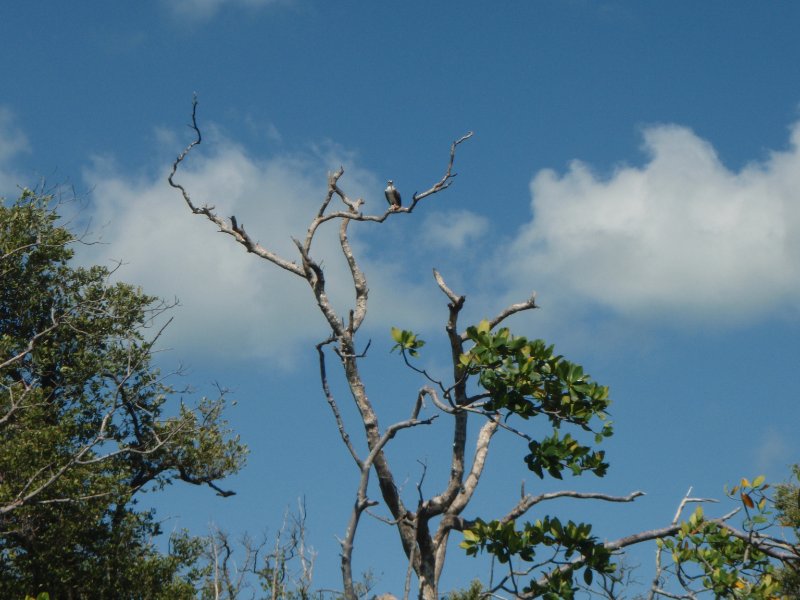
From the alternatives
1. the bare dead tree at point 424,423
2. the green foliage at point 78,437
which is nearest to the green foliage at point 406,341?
the bare dead tree at point 424,423

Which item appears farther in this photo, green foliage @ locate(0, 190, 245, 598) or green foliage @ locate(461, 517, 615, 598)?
green foliage @ locate(0, 190, 245, 598)

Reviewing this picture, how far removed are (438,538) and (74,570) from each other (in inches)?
367

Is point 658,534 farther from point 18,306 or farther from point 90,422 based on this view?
point 18,306

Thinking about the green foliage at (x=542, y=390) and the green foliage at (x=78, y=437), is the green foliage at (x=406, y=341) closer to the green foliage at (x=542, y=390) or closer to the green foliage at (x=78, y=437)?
the green foliage at (x=542, y=390)

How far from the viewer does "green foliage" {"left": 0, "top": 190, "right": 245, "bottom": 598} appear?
17906 millimetres

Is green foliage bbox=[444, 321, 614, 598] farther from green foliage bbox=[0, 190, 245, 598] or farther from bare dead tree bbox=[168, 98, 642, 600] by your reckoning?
green foliage bbox=[0, 190, 245, 598]

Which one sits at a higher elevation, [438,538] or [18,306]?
[18,306]

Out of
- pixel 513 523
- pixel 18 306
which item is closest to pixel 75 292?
pixel 18 306

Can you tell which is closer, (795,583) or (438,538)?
(438,538)

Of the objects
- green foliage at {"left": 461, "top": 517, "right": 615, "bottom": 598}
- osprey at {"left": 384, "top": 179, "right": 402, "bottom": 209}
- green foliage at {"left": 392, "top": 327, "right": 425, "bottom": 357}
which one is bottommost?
green foliage at {"left": 461, "top": 517, "right": 615, "bottom": 598}

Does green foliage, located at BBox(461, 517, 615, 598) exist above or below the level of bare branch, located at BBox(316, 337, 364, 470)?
below

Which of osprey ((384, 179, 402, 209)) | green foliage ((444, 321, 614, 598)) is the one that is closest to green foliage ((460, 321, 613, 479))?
green foliage ((444, 321, 614, 598))

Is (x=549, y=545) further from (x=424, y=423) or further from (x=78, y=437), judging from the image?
(x=78, y=437)

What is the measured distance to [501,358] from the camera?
36.5 ft
